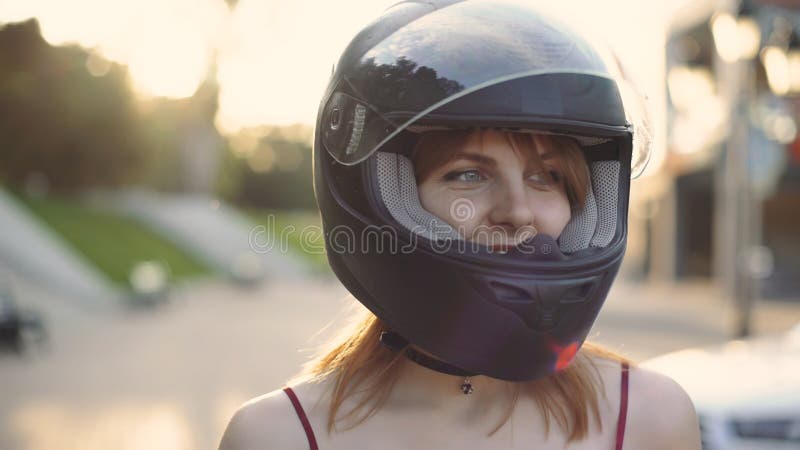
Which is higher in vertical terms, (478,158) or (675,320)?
(478,158)

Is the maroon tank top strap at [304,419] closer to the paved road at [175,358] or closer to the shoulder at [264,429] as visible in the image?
the shoulder at [264,429]

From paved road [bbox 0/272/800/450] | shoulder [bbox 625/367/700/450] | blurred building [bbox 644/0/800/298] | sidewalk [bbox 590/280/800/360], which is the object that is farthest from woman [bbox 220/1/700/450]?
blurred building [bbox 644/0/800/298]

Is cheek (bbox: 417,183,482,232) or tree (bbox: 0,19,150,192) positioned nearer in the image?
cheek (bbox: 417,183,482,232)

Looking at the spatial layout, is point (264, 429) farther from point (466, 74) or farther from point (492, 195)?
point (466, 74)

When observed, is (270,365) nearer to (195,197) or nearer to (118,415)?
(118,415)

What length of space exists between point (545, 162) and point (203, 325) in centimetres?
1405

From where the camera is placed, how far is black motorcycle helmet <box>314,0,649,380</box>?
144 cm

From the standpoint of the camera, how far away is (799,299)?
19.5 m

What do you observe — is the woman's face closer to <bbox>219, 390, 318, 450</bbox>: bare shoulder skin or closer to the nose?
the nose

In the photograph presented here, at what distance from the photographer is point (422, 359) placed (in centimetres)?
153

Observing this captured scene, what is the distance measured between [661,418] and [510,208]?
0.49 m

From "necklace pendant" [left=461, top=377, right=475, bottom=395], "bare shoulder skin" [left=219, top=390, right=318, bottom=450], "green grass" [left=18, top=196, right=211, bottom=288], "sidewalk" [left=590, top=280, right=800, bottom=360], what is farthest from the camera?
"green grass" [left=18, top=196, right=211, bottom=288]

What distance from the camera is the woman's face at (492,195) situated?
4.69 feet

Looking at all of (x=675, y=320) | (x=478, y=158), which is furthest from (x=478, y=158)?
(x=675, y=320)
